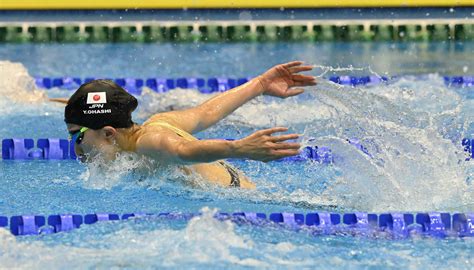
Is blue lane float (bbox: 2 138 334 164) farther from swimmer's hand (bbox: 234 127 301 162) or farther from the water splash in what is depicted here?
swimmer's hand (bbox: 234 127 301 162)

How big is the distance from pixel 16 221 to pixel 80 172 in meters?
0.98

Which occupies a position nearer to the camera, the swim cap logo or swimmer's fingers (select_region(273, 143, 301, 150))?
swimmer's fingers (select_region(273, 143, 301, 150))

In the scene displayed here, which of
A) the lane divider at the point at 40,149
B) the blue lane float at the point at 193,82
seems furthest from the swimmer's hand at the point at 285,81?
the blue lane float at the point at 193,82

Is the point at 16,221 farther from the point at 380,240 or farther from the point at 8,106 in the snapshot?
the point at 8,106

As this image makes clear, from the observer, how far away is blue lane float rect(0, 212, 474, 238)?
3.06 metres

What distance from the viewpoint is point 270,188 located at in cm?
362

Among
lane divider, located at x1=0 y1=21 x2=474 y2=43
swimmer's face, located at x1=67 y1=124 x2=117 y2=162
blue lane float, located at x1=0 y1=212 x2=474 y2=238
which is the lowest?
blue lane float, located at x1=0 y1=212 x2=474 y2=238

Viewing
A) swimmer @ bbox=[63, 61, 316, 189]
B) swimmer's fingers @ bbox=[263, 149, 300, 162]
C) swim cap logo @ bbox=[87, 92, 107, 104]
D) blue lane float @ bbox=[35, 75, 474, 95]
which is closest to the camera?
swimmer's fingers @ bbox=[263, 149, 300, 162]

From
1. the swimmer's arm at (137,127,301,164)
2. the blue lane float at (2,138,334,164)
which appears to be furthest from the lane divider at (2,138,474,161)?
the swimmer's arm at (137,127,301,164)

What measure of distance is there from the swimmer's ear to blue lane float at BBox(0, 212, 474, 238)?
0.25m

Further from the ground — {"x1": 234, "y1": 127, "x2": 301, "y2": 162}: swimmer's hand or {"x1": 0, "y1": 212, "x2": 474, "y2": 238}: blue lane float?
{"x1": 234, "y1": 127, "x2": 301, "y2": 162}: swimmer's hand

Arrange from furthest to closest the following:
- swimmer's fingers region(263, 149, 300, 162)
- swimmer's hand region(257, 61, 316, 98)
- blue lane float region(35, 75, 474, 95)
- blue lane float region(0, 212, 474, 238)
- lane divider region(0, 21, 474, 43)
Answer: lane divider region(0, 21, 474, 43), blue lane float region(35, 75, 474, 95), swimmer's hand region(257, 61, 316, 98), blue lane float region(0, 212, 474, 238), swimmer's fingers region(263, 149, 300, 162)

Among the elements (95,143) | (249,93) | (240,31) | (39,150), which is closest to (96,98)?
(95,143)

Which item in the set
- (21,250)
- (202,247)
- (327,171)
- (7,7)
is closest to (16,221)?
(21,250)
